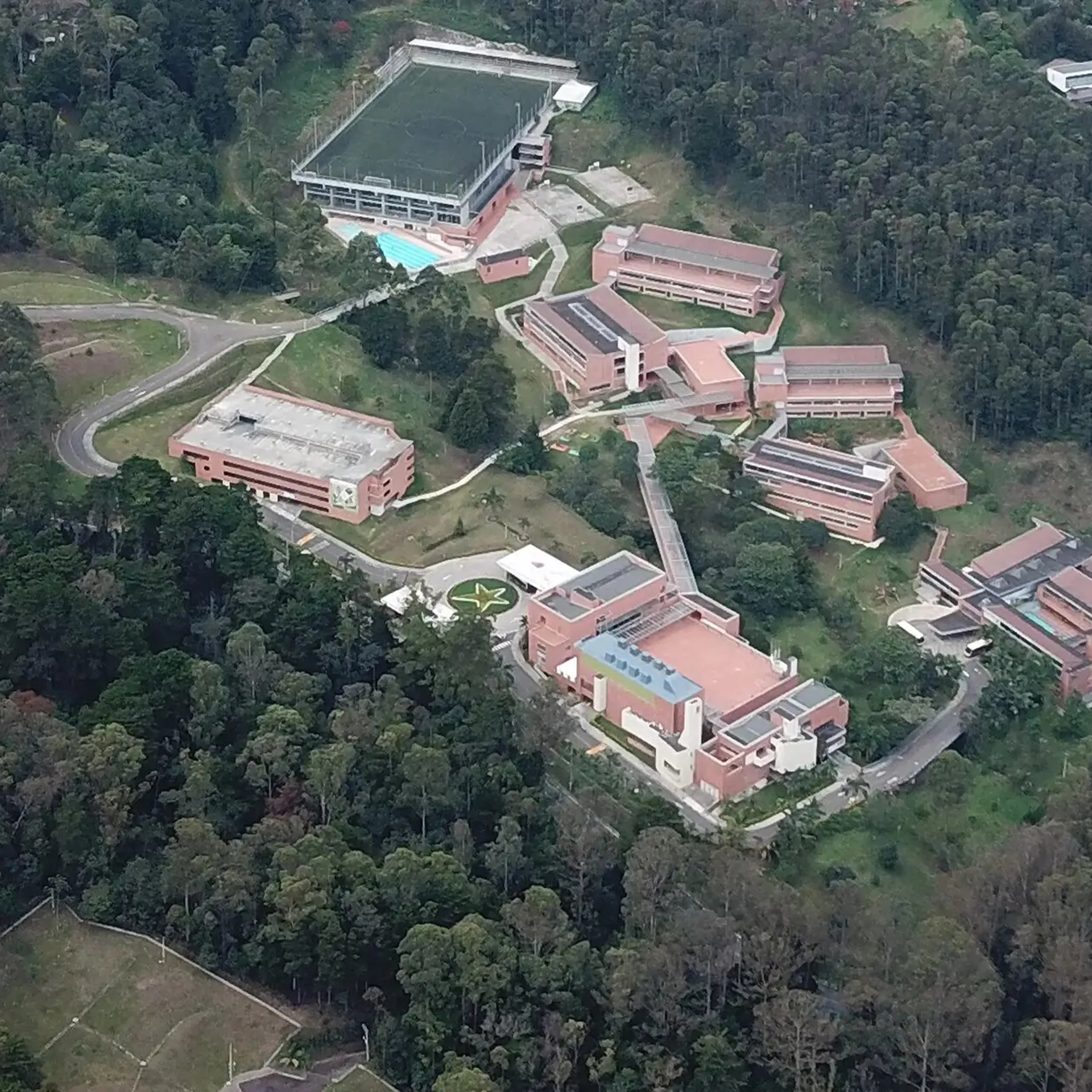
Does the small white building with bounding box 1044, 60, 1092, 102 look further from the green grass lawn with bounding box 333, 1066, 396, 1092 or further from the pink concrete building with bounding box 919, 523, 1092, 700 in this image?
the green grass lawn with bounding box 333, 1066, 396, 1092

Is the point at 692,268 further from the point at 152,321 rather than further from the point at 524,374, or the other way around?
the point at 152,321

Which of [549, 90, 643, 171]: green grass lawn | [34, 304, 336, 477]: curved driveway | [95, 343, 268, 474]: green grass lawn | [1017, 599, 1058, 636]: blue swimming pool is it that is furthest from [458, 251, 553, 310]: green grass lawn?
[1017, 599, 1058, 636]: blue swimming pool

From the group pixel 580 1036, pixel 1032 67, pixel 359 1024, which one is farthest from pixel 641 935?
pixel 1032 67

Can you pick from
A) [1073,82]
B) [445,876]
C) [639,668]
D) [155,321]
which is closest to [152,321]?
[155,321]

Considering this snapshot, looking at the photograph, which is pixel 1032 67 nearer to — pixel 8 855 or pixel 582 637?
pixel 582 637

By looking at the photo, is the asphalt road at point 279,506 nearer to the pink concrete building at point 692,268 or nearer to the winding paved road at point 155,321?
the winding paved road at point 155,321
